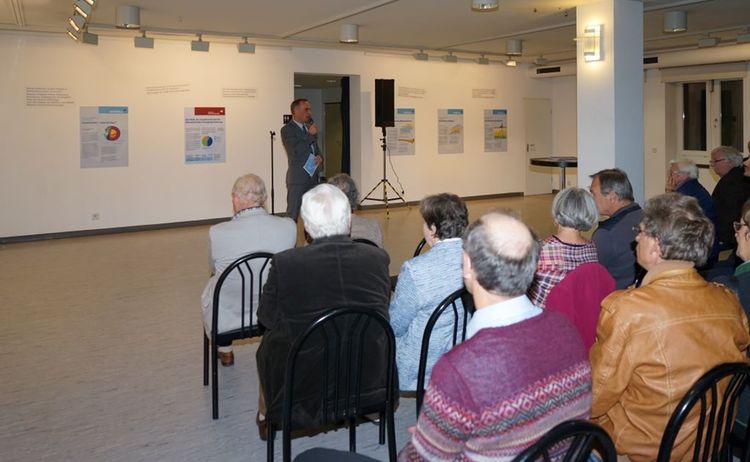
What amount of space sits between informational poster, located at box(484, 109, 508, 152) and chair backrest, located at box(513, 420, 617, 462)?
1364 cm

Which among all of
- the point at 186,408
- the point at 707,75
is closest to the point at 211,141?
the point at 186,408

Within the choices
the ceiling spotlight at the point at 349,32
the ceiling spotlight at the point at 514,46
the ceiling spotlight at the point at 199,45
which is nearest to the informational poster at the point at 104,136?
the ceiling spotlight at the point at 199,45

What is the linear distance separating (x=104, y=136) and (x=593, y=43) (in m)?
6.90

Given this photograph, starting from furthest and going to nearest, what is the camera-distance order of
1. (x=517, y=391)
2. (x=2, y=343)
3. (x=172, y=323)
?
(x=172, y=323) < (x=2, y=343) < (x=517, y=391)

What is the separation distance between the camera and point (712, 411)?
1921 millimetres

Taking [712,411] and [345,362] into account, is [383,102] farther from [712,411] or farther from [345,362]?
[712,411]

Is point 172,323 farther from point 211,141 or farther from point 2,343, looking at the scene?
point 211,141

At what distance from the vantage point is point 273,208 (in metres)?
11.8

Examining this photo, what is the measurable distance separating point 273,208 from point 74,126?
327 centimetres

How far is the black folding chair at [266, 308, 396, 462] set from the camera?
2.48m

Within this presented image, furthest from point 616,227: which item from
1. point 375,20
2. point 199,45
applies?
point 199,45

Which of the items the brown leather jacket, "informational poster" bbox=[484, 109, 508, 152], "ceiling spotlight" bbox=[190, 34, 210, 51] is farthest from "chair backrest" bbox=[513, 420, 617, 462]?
"informational poster" bbox=[484, 109, 508, 152]

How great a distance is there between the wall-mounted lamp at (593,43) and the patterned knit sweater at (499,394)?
22.7 feet

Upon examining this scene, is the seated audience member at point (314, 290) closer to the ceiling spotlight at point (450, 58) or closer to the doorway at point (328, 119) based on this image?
the ceiling spotlight at point (450, 58)
